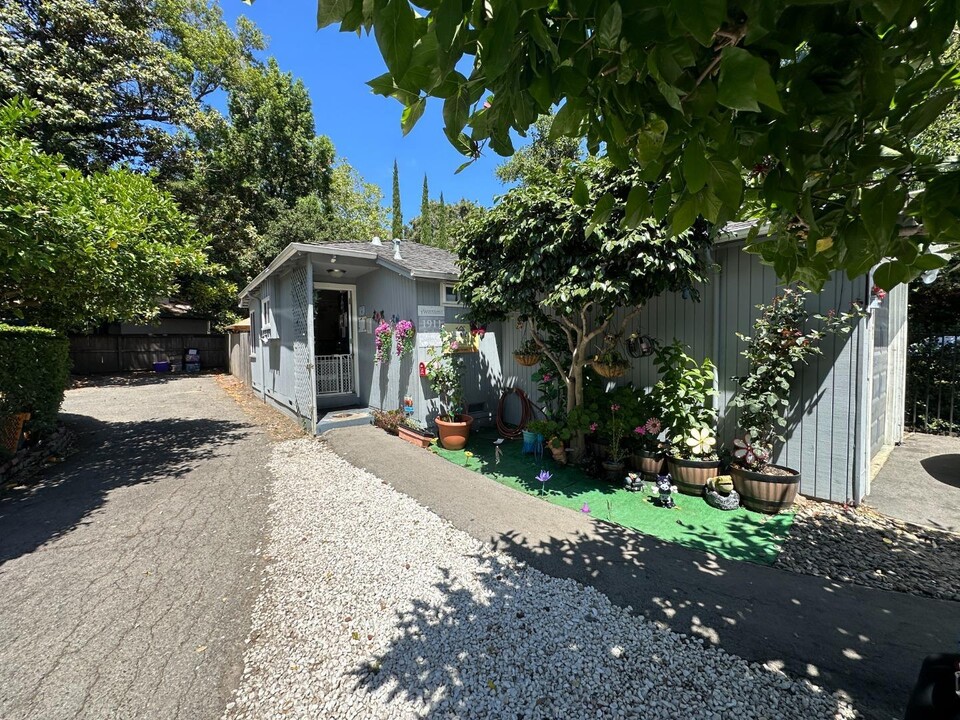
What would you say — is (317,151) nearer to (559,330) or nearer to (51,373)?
(51,373)

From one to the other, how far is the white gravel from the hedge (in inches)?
216

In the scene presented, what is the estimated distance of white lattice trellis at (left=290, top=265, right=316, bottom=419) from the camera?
7609 millimetres

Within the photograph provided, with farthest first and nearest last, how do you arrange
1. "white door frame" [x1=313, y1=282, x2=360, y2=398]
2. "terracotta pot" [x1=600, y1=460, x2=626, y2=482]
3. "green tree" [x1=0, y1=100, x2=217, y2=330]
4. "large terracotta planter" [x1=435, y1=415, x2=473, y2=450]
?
1. "white door frame" [x1=313, y1=282, x2=360, y2=398]
2. "large terracotta planter" [x1=435, y1=415, x2=473, y2=450]
3. "terracotta pot" [x1=600, y1=460, x2=626, y2=482]
4. "green tree" [x1=0, y1=100, x2=217, y2=330]

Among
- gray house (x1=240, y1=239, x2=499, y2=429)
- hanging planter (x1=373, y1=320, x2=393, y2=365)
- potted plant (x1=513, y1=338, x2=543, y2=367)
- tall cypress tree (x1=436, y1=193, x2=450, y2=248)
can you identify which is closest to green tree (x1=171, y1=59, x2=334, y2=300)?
gray house (x1=240, y1=239, x2=499, y2=429)

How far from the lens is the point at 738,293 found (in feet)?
15.6

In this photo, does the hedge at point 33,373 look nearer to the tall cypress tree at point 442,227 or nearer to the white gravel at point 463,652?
the white gravel at point 463,652

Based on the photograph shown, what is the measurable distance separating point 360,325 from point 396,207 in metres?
29.7

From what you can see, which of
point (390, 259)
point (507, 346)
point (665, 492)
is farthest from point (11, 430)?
point (665, 492)

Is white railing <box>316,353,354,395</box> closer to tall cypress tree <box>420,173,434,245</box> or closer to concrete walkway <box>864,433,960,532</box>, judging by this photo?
concrete walkway <box>864,433,960,532</box>

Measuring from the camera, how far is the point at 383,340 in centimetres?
789

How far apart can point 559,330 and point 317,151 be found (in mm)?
18918

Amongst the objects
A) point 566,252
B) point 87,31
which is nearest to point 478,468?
point 566,252

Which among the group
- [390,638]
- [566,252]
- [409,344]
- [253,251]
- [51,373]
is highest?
[253,251]

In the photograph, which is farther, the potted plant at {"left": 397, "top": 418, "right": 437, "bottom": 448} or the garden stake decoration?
the potted plant at {"left": 397, "top": 418, "right": 437, "bottom": 448}
